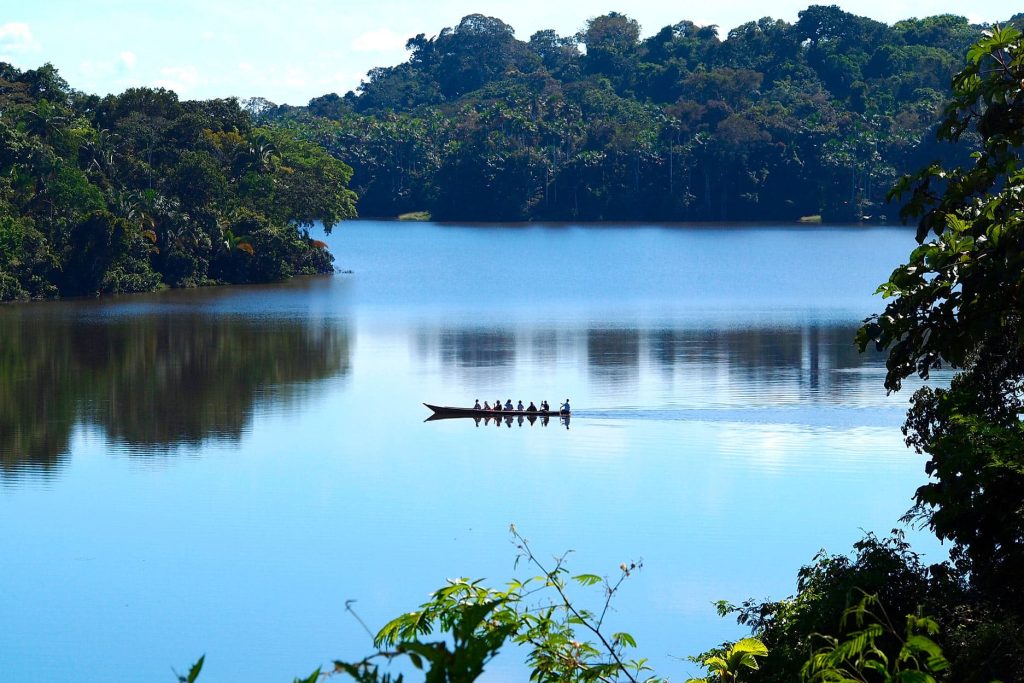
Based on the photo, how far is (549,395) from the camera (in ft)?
132

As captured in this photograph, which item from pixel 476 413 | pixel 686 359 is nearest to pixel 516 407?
pixel 476 413

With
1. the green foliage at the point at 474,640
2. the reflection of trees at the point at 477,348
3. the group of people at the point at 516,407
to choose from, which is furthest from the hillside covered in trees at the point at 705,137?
the green foliage at the point at 474,640

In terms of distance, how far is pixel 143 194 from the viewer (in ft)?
242

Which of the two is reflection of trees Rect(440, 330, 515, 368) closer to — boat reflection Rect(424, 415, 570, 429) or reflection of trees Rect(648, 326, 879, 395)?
reflection of trees Rect(648, 326, 879, 395)

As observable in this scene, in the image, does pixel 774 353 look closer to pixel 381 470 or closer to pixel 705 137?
pixel 381 470

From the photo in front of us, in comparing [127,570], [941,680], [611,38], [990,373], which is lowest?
[127,570]

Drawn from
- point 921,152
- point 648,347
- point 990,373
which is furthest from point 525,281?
point 990,373

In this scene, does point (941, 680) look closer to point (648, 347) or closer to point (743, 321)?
point (648, 347)

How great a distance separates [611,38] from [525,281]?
4297 inches

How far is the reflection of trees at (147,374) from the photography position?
Result: 36.2 metres

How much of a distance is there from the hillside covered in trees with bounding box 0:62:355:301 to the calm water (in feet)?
18.7

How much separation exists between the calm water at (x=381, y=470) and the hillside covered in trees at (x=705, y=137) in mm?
63786

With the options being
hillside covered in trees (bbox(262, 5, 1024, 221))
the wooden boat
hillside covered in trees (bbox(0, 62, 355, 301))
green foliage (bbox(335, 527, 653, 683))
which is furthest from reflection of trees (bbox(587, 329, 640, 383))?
hillside covered in trees (bbox(262, 5, 1024, 221))

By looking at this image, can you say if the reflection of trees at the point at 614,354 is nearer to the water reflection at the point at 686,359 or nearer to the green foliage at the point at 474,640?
the water reflection at the point at 686,359
